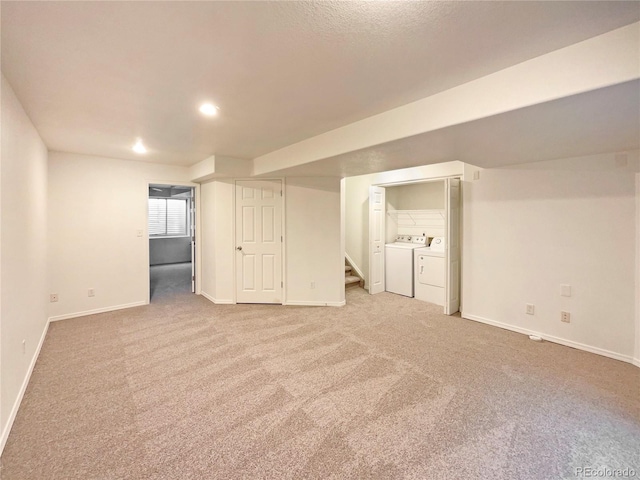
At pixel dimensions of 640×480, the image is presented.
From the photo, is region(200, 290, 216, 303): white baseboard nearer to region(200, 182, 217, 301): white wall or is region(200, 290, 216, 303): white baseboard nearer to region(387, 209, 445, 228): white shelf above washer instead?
A: region(200, 182, 217, 301): white wall

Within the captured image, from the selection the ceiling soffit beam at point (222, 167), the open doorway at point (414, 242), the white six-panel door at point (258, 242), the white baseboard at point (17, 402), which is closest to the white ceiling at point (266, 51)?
the ceiling soffit beam at point (222, 167)

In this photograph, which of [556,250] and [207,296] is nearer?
[556,250]

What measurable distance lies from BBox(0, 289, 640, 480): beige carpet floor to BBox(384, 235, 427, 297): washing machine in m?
1.77

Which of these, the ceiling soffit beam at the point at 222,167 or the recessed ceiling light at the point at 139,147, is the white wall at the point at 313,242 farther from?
the recessed ceiling light at the point at 139,147

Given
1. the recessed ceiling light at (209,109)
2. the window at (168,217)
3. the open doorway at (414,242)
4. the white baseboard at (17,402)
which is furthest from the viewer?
the window at (168,217)

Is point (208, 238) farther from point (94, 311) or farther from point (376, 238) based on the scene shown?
point (376, 238)

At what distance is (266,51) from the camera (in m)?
1.64

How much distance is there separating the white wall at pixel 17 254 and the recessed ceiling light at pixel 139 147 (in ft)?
3.00

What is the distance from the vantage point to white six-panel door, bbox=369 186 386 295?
5398 millimetres

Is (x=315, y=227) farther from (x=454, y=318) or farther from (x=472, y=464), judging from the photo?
(x=472, y=464)

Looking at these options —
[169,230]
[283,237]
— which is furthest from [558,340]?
[169,230]

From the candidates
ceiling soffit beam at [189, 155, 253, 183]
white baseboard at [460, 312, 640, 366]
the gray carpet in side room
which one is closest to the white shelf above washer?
white baseboard at [460, 312, 640, 366]

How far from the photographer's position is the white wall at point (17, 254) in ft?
6.27

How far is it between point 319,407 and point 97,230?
4.25 m
